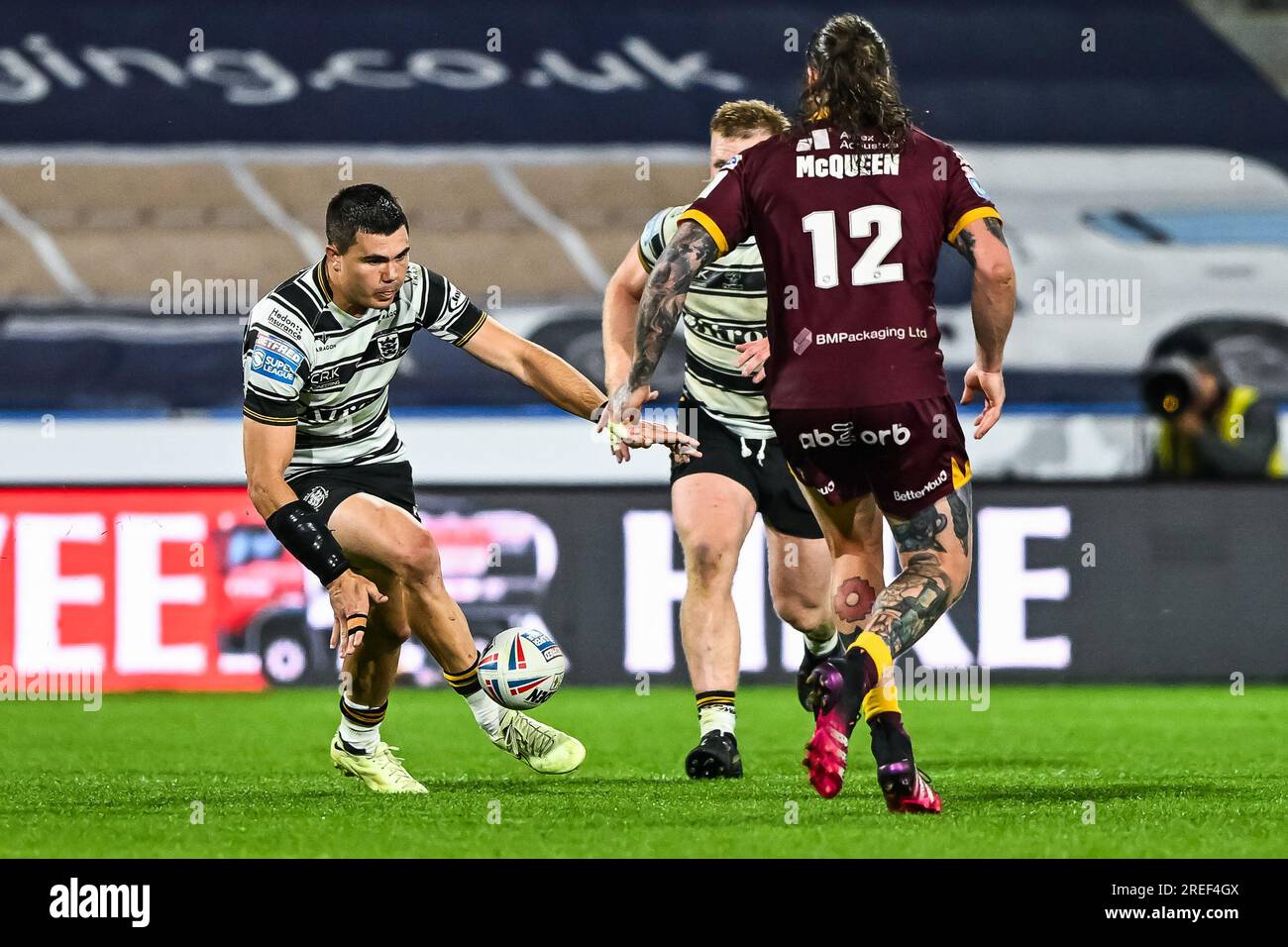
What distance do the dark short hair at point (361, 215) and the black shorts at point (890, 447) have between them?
117 cm

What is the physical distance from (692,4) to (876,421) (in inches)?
580

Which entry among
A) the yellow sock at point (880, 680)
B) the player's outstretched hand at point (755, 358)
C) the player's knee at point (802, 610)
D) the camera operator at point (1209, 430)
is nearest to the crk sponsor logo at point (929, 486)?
the yellow sock at point (880, 680)

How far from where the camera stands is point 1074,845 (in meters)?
4.31

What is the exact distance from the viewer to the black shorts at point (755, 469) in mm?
6316

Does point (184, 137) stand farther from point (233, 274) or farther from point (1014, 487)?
point (1014, 487)

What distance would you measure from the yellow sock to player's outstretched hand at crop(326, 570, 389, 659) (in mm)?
1231

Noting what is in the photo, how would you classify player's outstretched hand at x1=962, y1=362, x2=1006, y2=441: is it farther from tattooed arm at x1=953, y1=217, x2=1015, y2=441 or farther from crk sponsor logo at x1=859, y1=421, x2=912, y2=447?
crk sponsor logo at x1=859, y1=421, x2=912, y2=447

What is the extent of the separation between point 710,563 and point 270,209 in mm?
11881

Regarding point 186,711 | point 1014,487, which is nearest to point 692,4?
point 1014,487

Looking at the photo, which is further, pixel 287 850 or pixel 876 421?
pixel 876 421

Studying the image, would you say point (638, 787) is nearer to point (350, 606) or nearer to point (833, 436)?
point (350, 606)

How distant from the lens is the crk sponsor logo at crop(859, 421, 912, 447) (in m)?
4.75

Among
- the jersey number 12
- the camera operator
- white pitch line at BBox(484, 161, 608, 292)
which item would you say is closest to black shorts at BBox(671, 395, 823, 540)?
the jersey number 12

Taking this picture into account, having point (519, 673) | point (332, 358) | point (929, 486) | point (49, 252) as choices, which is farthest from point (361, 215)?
point (49, 252)
